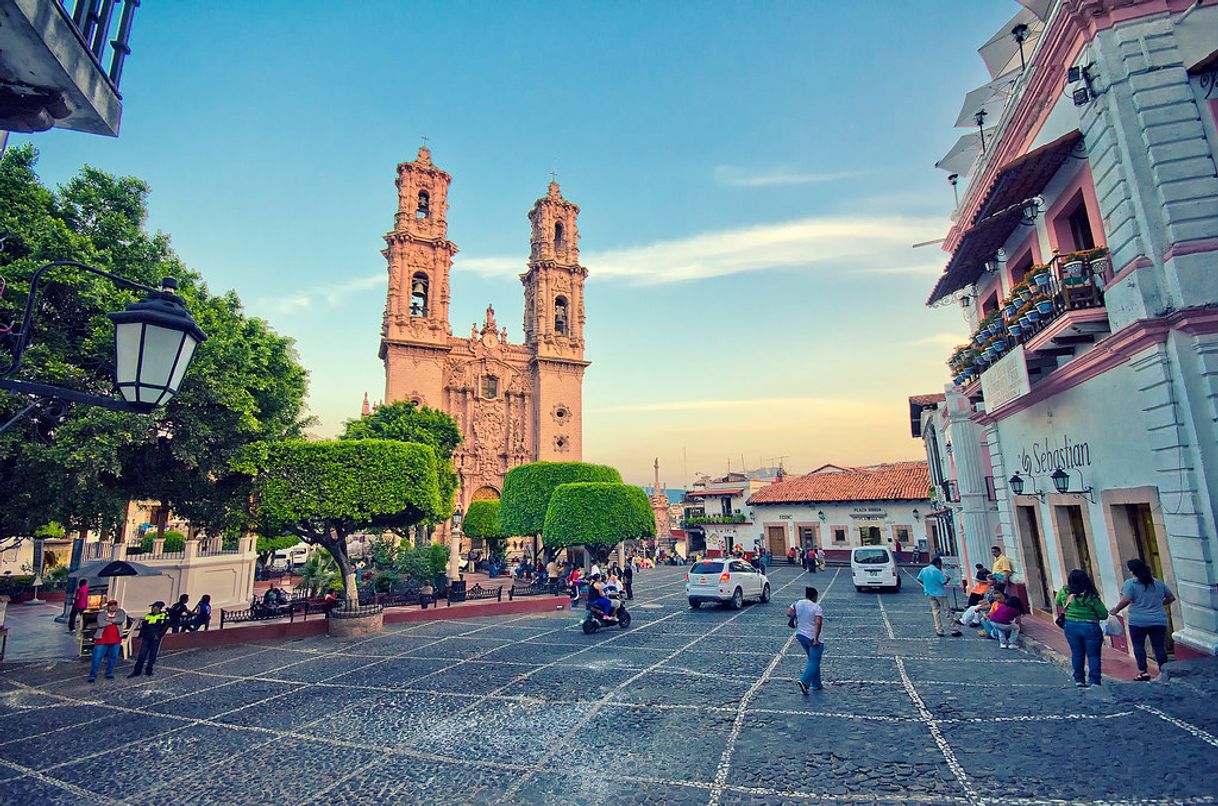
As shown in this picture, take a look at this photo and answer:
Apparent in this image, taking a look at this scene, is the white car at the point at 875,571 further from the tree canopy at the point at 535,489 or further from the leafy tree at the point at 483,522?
the leafy tree at the point at 483,522

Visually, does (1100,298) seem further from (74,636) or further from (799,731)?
(74,636)

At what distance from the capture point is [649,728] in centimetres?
659

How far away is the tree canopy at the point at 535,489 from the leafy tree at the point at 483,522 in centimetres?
753

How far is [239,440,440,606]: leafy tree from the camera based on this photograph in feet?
48.9

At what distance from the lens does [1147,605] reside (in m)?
6.52

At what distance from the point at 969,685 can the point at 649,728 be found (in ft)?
14.8

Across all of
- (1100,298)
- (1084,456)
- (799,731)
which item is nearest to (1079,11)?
(1100,298)

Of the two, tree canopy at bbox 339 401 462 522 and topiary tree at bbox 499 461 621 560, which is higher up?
tree canopy at bbox 339 401 462 522

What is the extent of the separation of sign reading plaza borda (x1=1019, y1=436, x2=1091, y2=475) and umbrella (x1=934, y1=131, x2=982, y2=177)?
7437mm

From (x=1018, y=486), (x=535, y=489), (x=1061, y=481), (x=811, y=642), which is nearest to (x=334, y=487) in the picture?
(x=811, y=642)

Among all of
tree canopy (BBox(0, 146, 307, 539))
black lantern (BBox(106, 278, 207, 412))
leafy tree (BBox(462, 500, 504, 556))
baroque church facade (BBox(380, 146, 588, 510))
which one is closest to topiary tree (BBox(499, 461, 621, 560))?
leafy tree (BBox(462, 500, 504, 556))

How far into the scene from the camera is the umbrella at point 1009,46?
1212 cm

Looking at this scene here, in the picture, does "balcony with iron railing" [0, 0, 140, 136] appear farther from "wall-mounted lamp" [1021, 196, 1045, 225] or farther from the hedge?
→ the hedge

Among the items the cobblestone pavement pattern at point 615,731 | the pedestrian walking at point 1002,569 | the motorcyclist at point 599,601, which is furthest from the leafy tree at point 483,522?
the pedestrian walking at point 1002,569
